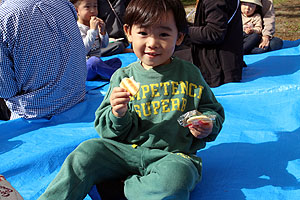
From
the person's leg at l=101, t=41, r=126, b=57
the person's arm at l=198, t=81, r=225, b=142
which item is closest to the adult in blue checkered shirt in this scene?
the person's arm at l=198, t=81, r=225, b=142

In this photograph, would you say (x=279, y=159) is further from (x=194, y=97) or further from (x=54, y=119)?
(x=54, y=119)

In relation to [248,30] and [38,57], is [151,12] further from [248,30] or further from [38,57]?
[248,30]

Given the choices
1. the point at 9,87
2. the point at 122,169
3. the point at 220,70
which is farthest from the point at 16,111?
the point at 220,70

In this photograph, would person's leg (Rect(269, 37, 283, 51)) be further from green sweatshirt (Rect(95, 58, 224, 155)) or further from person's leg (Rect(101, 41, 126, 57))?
green sweatshirt (Rect(95, 58, 224, 155))

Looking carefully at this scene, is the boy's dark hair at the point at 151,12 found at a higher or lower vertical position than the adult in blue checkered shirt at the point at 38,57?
higher

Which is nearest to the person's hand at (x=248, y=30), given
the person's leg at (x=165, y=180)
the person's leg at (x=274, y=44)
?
the person's leg at (x=274, y=44)

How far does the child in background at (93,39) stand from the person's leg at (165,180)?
7.24 ft

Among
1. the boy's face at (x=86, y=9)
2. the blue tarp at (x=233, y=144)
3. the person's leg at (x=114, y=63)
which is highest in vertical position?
the boy's face at (x=86, y=9)

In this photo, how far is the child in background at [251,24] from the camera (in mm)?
4449

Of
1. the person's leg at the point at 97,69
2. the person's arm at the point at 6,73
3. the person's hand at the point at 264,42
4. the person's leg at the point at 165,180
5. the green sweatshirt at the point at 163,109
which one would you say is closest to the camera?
the person's leg at the point at 165,180

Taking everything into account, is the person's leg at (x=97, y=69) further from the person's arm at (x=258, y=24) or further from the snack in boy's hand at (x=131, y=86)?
the snack in boy's hand at (x=131, y=86)

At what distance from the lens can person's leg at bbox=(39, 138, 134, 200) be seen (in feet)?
5.22

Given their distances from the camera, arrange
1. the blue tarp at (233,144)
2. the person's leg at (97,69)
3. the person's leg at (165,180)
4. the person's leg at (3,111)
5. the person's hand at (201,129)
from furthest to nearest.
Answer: the person's leg at (97,69)
the person's leg at (3,111)
the blue tarp at (233,144)
the person's hand at (201,129)
the person's leg at (165,180)

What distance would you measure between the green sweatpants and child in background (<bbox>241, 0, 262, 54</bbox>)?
9.83 ft
